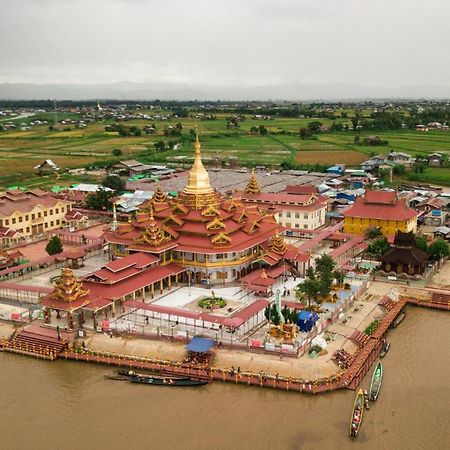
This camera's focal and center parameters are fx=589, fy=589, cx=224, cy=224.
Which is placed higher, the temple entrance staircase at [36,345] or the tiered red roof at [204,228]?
the tiered red roof at [204,228]

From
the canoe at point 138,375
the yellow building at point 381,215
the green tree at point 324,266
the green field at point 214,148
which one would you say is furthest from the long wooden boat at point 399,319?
the green field at point 214,148

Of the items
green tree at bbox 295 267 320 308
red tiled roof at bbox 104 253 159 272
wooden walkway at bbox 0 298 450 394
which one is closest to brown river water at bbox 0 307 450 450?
wooden walkway at bbox 0 298 450 394

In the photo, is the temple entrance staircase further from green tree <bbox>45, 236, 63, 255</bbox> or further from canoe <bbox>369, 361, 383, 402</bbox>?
canoe <bbox>369, 361, 383, 402</bbox>

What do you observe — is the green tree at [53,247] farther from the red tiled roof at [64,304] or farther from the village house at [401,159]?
Answer: the village house at [401,159]

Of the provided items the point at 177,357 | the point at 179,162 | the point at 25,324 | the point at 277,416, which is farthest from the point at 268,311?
the point at 179,162

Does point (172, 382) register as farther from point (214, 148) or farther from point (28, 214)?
point (214, 148)
